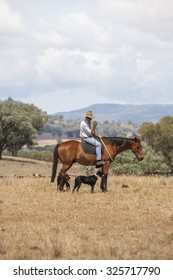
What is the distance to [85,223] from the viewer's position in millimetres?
13422

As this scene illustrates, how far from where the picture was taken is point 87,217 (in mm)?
14242

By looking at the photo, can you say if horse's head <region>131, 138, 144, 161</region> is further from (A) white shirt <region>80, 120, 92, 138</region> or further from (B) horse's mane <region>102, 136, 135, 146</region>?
(A) white shirt <region>80, 120, 92, 138</region>

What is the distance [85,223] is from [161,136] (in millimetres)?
69683

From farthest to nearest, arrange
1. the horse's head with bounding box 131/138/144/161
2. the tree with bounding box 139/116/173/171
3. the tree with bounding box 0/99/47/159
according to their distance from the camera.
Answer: the tree with bounding box 139/116/173/171 → the tree with bounding box 0/99/47/159 → the horse's head with bounding box 131/138/144/161

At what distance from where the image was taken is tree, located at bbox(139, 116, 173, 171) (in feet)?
268

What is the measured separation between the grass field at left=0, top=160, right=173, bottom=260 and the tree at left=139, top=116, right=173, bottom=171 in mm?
60943

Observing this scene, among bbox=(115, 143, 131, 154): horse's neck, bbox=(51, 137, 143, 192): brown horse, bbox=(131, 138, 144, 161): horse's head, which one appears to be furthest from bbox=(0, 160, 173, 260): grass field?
bbox=(115, 143, 131, 154): horse's neck

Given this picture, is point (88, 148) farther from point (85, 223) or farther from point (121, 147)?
point (85, 223)

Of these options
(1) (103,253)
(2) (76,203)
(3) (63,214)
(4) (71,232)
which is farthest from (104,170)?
(1) (103,253)

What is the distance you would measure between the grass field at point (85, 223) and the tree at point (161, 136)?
200 feet

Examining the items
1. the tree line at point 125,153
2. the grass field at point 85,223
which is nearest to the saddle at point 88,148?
the grass field at point 85,223
